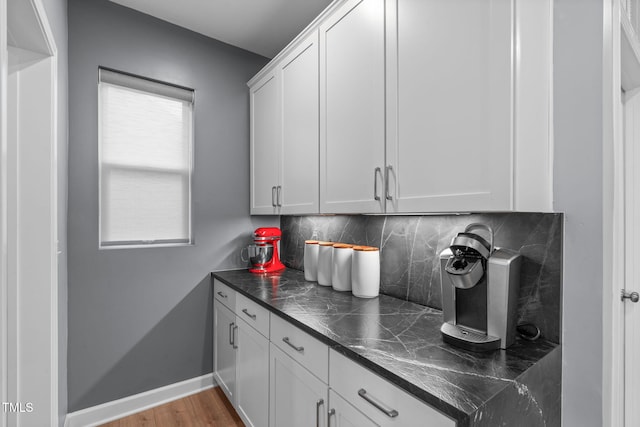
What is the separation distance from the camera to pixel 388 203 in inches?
55.2

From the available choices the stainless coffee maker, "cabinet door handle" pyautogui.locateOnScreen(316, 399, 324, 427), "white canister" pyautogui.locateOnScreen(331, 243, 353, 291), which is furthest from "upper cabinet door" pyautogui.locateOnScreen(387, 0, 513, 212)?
"cabinet door handle" pyautogui.locateOnScreen(316, 399, 324, 427)

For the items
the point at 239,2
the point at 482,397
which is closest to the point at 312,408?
the point at 482,397

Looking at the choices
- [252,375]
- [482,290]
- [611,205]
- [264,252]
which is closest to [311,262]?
[264,252]

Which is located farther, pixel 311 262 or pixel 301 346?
pixel 311 262

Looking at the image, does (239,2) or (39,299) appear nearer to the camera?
(39,299)

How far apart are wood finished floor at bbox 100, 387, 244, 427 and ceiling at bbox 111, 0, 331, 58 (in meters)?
2.69

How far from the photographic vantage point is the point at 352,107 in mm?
1580

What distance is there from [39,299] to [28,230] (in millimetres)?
276

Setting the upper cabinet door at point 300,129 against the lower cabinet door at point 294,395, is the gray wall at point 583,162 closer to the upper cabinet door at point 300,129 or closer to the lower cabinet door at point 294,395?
the lower cabinet door at point 294,395

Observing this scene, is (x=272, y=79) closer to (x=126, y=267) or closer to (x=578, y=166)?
(x=126, y=267)

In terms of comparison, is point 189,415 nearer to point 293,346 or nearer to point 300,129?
point 293,346

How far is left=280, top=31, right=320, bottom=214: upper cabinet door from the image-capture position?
187 centimetres

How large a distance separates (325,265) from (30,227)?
1.44m

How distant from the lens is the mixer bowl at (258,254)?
245cm
